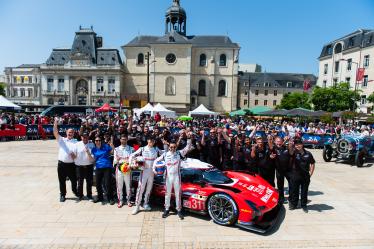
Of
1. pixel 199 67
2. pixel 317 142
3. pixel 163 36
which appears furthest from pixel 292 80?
pixel 317 142

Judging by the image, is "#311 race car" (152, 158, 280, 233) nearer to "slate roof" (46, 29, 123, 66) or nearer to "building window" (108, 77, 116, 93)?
"building window" (108, 77, 116, 93)

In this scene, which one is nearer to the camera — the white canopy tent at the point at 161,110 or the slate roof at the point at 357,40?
the white canopy tent at the point at 161,110

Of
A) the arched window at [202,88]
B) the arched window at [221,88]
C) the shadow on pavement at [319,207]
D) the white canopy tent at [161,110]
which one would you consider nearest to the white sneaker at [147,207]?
the shadow on pavement at [319,207]

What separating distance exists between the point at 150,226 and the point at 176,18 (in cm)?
5505

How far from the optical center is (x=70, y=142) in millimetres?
6371

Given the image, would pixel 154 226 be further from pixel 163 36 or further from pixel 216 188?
pixel 163 36

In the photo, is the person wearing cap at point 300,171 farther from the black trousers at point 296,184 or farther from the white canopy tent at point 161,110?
the white canopy tent at point 161,110

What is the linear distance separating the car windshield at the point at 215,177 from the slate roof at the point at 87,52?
172ft

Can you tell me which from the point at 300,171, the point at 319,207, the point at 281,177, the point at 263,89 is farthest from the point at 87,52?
the point at 319,207

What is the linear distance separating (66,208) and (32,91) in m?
77.1

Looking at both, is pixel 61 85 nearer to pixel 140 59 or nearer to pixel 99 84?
pixel 99 84

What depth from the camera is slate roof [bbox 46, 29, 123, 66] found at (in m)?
55.1

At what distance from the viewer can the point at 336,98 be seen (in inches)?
1366

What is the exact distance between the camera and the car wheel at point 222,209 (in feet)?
17.1
